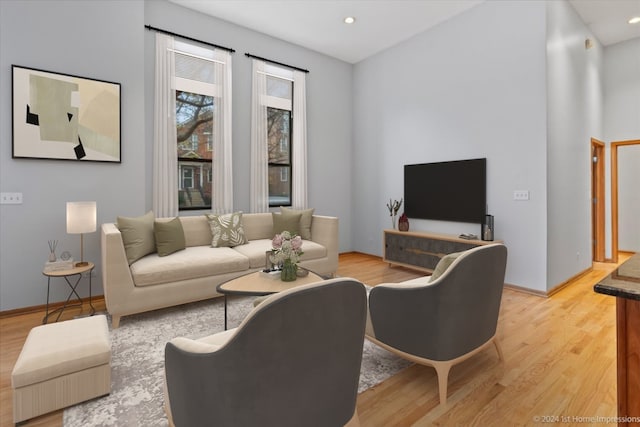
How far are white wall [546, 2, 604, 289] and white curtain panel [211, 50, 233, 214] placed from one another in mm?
4020

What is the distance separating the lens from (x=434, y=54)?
4738 millimetres

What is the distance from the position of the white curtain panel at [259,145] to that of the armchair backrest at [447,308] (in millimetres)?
3193

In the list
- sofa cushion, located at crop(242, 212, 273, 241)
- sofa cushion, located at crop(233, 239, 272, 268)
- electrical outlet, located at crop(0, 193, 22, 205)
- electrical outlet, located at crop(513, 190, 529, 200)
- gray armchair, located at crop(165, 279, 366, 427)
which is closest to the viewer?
gray armchair, located at crop(165, 279, 366, 427)

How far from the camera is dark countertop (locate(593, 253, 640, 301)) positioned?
0.99 meters

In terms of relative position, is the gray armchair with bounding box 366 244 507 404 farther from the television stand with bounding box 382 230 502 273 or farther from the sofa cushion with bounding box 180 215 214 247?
the sofa cushion with bounding box 180 215 214 247

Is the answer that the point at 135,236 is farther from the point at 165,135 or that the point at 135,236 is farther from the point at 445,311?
the point at 445,311

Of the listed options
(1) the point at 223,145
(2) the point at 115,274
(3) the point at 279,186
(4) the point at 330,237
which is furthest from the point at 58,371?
(3) the point at 279,186

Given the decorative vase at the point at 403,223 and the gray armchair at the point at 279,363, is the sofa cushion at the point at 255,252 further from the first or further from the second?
the gray armchair at the point at 279,363

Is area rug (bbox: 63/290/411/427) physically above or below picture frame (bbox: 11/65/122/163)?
below

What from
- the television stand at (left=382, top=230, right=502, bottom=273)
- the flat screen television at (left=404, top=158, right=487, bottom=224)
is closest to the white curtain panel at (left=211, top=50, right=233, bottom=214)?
the television stand at (left=382, top=230, right=502, bottom=273)

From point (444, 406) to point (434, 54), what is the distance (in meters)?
4.68

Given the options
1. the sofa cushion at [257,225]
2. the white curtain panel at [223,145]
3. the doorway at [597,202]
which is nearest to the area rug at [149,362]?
the sofa cushion at [257,225]

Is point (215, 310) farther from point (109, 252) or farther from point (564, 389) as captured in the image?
point (564, 389)

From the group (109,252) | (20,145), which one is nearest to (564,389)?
(109,252)
